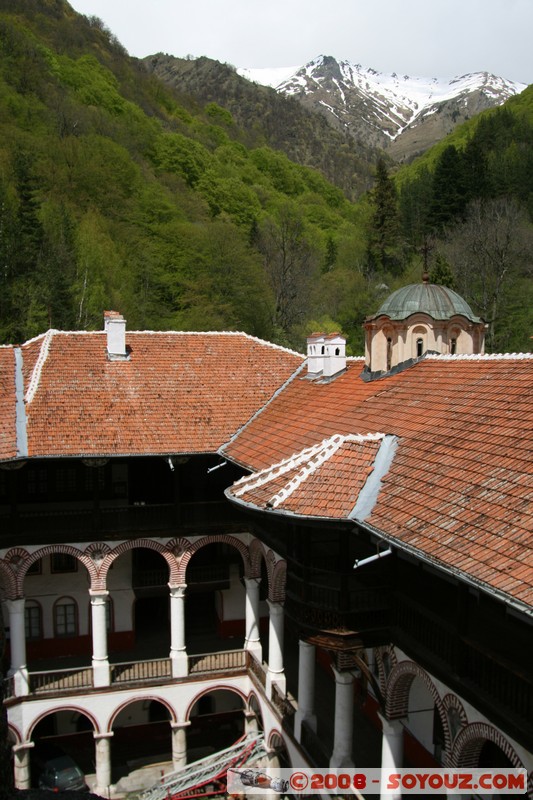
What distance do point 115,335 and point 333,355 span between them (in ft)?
20.8

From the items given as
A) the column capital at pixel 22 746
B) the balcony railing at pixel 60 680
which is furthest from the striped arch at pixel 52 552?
the column capital at pixel 22 746

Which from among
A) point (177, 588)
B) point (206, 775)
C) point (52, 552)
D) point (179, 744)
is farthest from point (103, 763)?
point (52, 552)

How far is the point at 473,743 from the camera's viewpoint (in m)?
9.55

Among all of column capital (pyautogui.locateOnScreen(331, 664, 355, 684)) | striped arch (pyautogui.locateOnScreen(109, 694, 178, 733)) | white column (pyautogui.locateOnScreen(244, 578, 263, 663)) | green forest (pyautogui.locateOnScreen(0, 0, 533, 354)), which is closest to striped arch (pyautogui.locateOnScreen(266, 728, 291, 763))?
white column (pyautogui.locateOnScreen(244, 578, 263, 663))

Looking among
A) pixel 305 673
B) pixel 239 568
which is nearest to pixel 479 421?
pixel 305 673

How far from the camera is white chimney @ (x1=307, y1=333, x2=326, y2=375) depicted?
760 inches

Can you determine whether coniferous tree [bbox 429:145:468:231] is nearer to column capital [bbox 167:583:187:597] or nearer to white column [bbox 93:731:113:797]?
column capital [bbox 167:583:187:597]

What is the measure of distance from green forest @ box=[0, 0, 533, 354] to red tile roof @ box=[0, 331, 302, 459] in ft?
42.3

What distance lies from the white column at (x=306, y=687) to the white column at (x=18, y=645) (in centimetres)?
742

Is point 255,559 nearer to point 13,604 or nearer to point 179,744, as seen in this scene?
point 179,744

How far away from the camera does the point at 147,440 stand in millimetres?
17422

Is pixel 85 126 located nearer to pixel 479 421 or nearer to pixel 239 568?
pixel 239 568

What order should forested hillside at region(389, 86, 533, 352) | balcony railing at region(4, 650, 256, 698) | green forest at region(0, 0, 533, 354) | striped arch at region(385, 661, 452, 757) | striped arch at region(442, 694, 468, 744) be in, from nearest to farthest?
striped arch at region(442, 694, 468, 744) → striped arch at region(385, 661, 452, 757) → balcony railing at region(4, 650, 256, 698) → green forest at region(0, 0, 533, 354) → forested hillside at region(389, 86, 533, 352)

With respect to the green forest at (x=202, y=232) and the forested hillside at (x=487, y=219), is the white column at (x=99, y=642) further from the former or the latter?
the forested hillside at (x=487, y=219)
